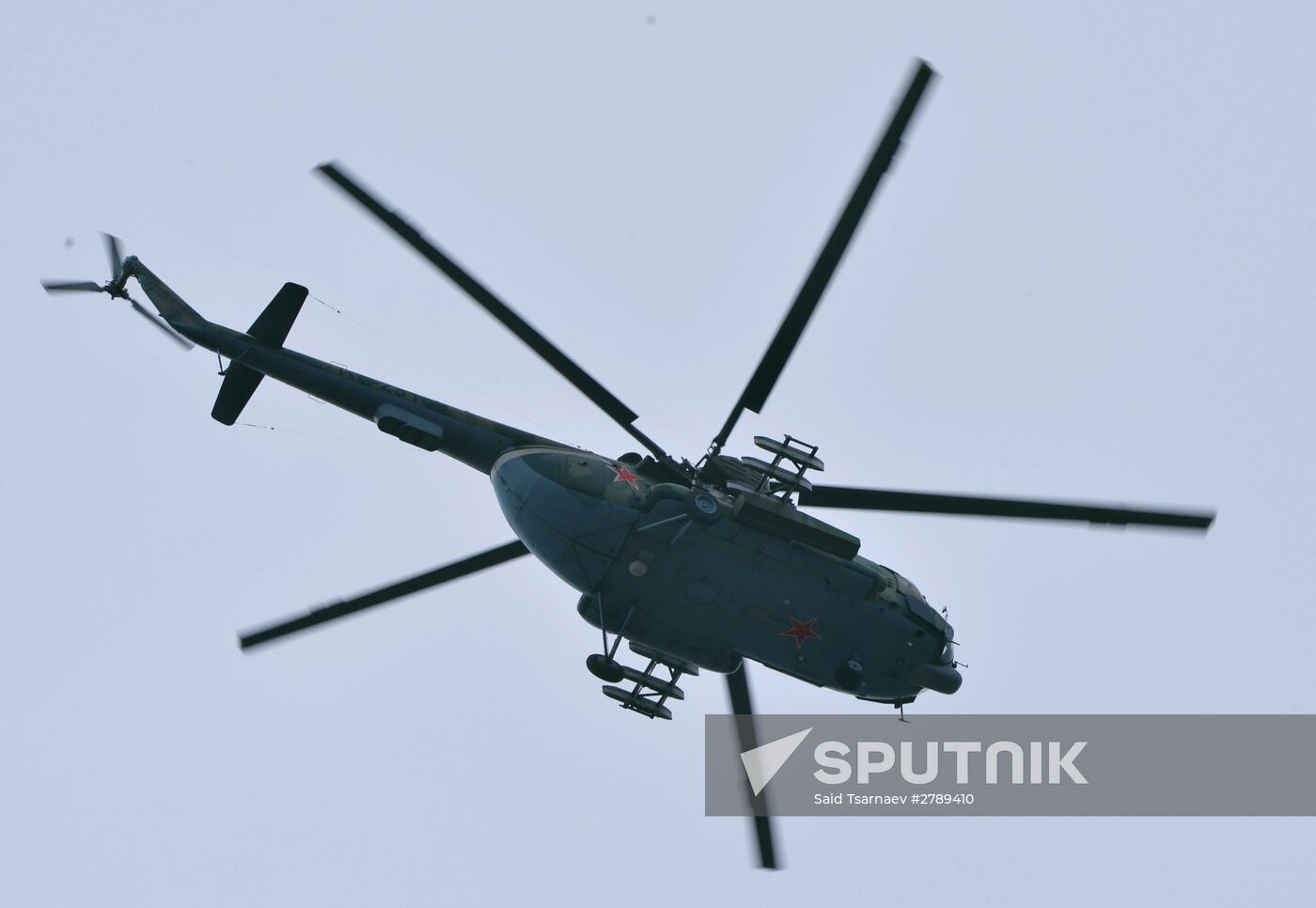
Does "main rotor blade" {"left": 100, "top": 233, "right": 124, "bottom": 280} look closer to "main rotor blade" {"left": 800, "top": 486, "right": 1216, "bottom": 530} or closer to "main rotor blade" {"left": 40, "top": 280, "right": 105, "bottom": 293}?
"main rotor blade" {"left": 40, "top": 280, "right": 105, "bottom": 293}

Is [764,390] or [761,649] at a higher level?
[764,390]

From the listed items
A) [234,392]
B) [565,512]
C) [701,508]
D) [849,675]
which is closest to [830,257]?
[701,508]

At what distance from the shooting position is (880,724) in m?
26.4

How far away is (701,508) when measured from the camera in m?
19.7

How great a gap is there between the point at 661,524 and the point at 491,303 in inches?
163

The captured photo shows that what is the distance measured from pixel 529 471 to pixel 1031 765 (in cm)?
1281

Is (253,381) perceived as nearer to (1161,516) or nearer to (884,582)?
(884,582)

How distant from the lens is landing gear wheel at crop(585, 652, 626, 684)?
20.4m

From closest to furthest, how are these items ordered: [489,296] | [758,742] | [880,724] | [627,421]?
1. [489,296]
2. [627,421]
3. [758,742]
4. [880,724]

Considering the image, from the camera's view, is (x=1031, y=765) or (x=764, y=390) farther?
(x=1031, y=765)

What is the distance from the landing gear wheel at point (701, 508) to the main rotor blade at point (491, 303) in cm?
138

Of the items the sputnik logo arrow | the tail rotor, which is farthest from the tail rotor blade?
the sputnik logo arrow

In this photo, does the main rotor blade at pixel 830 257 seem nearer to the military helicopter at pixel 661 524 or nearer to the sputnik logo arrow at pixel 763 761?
the military helicopter at pixel 661 524

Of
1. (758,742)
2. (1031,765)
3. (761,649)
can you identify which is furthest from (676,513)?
(1031,765)
